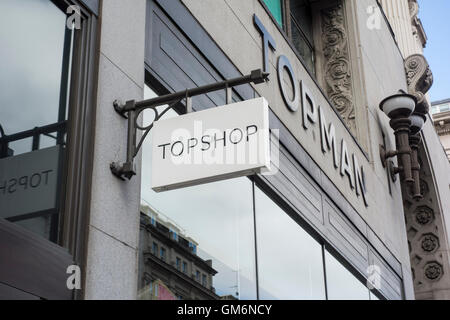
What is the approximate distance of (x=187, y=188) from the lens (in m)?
8.33

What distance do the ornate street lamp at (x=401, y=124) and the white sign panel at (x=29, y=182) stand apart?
38.9ft

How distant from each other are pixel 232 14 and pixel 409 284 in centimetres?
915

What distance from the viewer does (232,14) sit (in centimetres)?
1085

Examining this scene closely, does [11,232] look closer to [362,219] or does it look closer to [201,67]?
[201,67]

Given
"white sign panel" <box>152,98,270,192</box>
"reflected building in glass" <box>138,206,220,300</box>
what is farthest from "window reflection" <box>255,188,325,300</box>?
"white sign panel" <box>152,98,270,192</box>

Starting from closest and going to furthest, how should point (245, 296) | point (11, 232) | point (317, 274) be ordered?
1. point (11, 232)
2. point (245, 296)
3. point (317, 274)

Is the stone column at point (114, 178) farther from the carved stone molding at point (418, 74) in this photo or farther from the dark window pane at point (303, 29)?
the carved stone molding at point (418, 74)

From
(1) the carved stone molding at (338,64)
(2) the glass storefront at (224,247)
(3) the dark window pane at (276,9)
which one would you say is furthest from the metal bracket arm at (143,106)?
(1) the carved stone molding at (338,64)

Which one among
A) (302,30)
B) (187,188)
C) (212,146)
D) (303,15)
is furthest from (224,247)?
(303,15)

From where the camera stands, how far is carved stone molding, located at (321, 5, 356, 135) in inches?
669

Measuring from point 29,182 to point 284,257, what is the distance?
5487mm

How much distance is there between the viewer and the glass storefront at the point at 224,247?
7453 mm

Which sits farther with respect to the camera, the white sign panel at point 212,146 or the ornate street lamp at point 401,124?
the ornate street lamp at point 401,124

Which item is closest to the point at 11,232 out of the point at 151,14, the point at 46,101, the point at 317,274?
the point at 46,101
